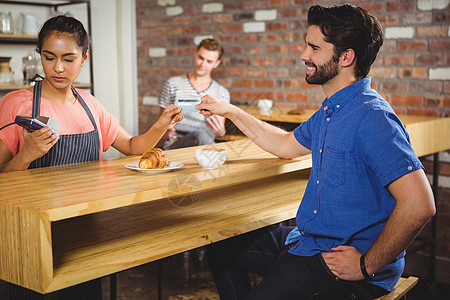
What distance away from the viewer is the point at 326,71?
5.72 feet

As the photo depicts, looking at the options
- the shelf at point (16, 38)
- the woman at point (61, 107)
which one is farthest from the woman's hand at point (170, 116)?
the shelf at point (16, 38)

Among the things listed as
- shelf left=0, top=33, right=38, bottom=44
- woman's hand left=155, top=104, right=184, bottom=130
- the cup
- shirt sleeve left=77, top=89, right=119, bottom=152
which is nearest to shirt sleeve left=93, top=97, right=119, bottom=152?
shirt sleeve left=77, top=89, right=119, bottom=152

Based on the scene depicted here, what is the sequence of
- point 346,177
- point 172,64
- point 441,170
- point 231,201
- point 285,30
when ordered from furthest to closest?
point 172,64
point 285,30
point 441,170
point 231,201
point 346,177

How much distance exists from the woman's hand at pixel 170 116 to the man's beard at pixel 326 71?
0.61m

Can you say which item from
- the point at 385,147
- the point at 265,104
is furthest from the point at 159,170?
the point at 265,104

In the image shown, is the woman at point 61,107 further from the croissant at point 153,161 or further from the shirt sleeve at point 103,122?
the croissant at point 153,161

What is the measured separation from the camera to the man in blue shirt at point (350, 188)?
1494mm

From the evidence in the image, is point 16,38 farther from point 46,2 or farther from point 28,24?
point 46,2

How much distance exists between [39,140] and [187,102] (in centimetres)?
60

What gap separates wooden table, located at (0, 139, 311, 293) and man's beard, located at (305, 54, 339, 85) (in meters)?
0.38

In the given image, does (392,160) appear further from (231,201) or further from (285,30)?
(285,30)

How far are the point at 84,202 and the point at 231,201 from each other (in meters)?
0.87

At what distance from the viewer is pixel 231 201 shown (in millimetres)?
2166

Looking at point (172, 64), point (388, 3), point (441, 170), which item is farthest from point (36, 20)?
point (441, 170)
